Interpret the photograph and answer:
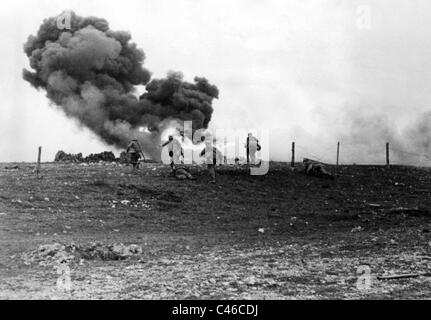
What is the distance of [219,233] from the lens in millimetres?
14508

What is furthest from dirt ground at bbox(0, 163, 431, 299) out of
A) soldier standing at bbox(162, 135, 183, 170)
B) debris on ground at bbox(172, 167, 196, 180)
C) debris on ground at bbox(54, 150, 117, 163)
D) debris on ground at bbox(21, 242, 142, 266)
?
debris on ground at bbox(54, 150, 117, 163)

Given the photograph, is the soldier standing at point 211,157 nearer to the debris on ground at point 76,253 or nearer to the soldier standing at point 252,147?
the soldier standing at point 252,147

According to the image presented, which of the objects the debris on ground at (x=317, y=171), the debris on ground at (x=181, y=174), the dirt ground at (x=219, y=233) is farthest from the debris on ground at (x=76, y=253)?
the debris on ground at (x=317, y=171)

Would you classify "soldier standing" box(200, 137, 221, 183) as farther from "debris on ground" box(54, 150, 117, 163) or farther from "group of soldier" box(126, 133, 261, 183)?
"debris on ground" box(54, 150, 117, 163)

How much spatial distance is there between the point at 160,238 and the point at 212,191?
7498mm

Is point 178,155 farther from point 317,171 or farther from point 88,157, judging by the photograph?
point 88,157

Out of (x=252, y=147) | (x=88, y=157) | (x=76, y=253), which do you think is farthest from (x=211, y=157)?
(x=88, y=157)

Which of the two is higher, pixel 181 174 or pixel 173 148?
pixel 173 148

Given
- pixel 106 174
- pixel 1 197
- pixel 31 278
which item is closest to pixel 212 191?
pixel 106 174

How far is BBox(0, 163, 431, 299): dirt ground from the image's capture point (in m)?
8.04

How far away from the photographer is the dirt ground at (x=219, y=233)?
26.4 ft

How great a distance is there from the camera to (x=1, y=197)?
52.4ft

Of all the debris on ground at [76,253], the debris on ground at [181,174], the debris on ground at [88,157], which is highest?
the debris on ground at [88,157]
